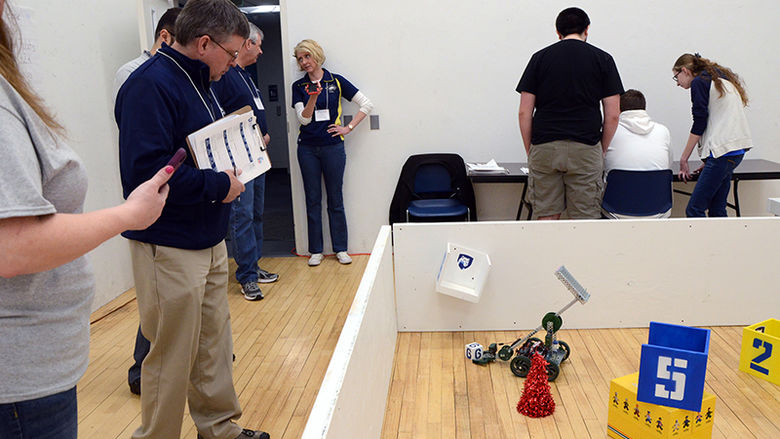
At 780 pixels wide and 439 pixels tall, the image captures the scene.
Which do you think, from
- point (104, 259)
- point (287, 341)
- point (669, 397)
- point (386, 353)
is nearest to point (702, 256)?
point (669, 397)

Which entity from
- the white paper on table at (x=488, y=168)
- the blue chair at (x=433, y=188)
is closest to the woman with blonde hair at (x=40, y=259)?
the white paper on table at (x=488, y=168)

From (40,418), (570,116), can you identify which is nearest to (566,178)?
(570,116)

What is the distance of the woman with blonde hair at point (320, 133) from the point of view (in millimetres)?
4344

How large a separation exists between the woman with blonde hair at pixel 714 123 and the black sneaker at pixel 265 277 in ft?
9.13

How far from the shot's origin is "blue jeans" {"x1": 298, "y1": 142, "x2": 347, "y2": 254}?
4.48 m

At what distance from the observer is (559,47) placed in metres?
3.18

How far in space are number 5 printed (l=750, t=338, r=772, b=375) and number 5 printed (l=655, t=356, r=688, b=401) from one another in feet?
2.27

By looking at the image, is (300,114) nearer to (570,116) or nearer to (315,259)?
(315,259)

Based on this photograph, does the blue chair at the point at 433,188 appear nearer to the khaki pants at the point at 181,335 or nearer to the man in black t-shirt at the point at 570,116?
the man in black t-shirt at the point at 570,116

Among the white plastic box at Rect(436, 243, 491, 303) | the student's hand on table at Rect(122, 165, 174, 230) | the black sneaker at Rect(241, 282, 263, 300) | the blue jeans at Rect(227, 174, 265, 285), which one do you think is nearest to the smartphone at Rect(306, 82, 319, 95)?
the blue jeans at Rect(227, 174, 265, 285)

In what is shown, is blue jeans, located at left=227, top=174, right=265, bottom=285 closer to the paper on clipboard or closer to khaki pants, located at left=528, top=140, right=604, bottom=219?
the paper on clipboard

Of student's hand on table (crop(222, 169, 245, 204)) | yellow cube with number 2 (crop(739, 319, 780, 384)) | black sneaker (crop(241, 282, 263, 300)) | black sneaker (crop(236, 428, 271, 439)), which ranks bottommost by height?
black sneaker (crop(241, 282, 263, 300))

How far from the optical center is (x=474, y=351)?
2.61 meters

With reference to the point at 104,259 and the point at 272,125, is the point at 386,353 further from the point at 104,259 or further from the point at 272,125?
the point at 272,125
